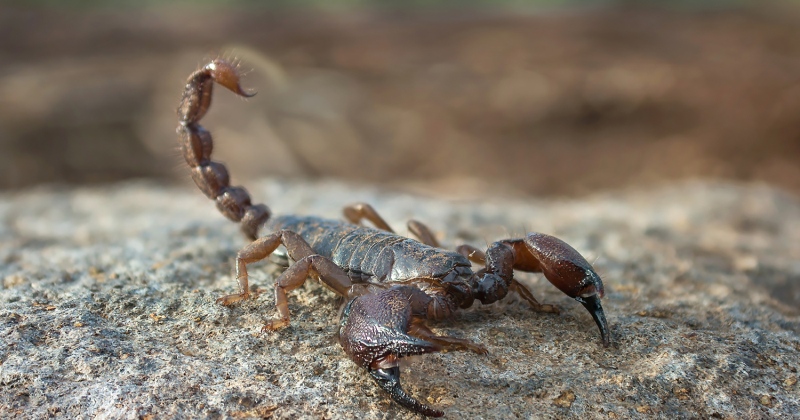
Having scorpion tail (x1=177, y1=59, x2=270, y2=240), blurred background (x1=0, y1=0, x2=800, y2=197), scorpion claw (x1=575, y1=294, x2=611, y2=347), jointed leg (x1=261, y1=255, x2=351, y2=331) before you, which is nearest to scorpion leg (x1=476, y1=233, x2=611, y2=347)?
scorpion claw (x1=575, y1=294, x2=611, y2=347)

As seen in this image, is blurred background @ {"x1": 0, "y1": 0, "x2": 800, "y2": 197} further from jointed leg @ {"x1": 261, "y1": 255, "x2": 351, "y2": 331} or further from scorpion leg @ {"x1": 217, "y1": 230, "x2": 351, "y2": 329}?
jointed leg @ {"x1": 261, "y1": 255, "x2": 351, "y2": 331}

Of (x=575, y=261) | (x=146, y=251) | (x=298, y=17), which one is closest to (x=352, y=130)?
(x=298, y=17)

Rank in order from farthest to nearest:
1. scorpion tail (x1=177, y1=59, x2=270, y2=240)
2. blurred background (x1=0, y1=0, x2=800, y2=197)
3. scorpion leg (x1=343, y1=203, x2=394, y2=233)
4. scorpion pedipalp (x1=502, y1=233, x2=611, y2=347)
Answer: blurred background (x1=0, y1=0, x2=800, y2=197)
scorpion leg (x1=343, y1=203, x2=394, y2=233)
scorpion tail (x1=177, y1=59, x2=270, y2=240)
scorpion pedipalp (x1=502, y1=233, x2=611, y2=347)

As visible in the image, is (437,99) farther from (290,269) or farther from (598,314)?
(598,314)

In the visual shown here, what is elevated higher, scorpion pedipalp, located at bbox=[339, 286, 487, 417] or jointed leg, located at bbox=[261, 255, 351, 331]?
jointed leg, located at bbox=[261, 255, 351, 331]

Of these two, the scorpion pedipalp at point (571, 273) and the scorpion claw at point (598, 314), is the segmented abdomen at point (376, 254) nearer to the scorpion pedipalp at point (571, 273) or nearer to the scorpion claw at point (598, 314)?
the scorpion pedipalp at point (571, 273)

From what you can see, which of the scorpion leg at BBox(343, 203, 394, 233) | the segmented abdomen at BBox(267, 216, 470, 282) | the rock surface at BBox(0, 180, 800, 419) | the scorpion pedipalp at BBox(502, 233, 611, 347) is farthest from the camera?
the scorpion leg at BBox(343, 203, 394, 233)

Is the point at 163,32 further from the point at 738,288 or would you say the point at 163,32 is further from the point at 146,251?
the point at 738,288

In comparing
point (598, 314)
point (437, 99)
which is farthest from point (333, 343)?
point (437, 99)
